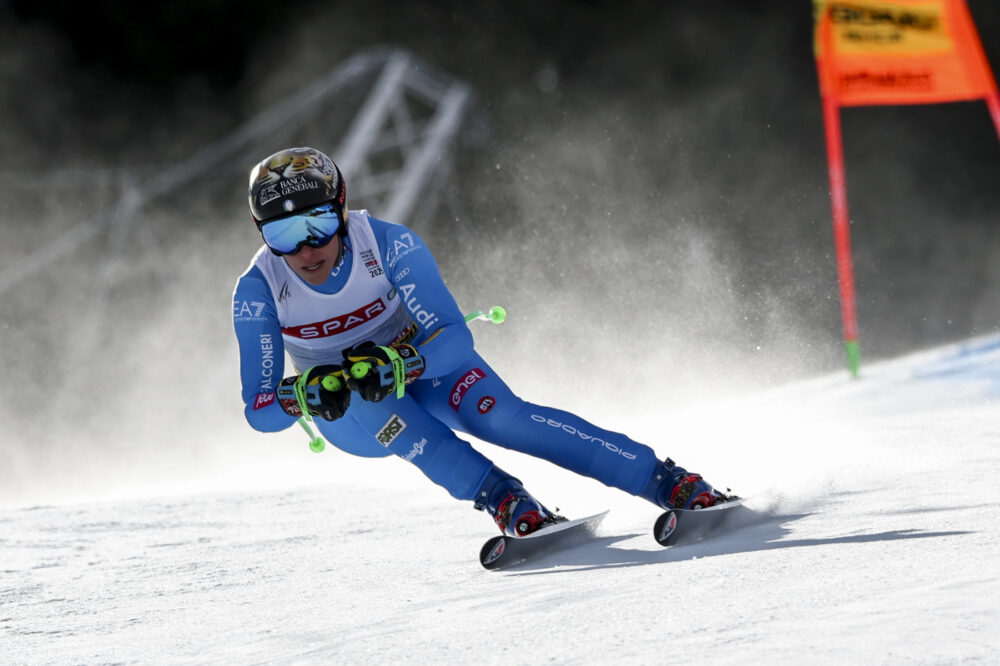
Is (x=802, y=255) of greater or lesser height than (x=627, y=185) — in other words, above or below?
below

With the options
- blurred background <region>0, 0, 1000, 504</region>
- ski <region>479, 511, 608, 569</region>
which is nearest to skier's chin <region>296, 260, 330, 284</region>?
ski <region>479, 511, 608, 569</region>

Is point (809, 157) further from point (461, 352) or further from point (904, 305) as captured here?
point (461, 352)

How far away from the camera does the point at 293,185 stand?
298 cm

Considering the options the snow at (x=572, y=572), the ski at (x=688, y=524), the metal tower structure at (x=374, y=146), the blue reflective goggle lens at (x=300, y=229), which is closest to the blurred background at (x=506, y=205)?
the metal tower structure at (x=374, y=146)

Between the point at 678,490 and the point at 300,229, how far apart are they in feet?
4.10

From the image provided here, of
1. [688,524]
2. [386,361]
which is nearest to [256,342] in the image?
[386,361]

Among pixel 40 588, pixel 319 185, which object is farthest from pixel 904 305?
pixel 40 588

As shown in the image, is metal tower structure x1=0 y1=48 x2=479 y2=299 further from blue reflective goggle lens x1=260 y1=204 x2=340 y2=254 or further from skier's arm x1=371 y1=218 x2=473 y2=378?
blue reflective goggle lens x1=260 y1=204 x2=340 y2=254

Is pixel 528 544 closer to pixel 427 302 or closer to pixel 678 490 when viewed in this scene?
pixel 678 490

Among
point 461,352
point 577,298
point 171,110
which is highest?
point 171,110

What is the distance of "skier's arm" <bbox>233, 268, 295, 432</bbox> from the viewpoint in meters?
3.05

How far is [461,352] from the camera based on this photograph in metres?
3.04

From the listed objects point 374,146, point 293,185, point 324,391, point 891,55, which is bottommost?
point 324,391

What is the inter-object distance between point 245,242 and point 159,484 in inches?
75.1
